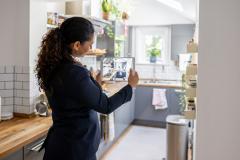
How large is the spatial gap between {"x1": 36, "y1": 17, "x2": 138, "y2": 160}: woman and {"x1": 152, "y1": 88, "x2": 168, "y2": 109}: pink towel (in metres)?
3.29

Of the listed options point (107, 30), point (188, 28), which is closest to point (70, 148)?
point (107, 30)

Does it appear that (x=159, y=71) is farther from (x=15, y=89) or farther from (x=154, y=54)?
(x=15, y=89)

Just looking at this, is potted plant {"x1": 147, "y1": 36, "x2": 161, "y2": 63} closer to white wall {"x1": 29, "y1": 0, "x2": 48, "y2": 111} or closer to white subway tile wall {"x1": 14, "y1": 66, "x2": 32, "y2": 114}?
white wall {"x1": 29, "y1": 0, "x2": 48, "y2": 111}

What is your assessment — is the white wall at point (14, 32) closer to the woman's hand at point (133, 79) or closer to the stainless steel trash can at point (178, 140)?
the woman's hand at point (133, 79)

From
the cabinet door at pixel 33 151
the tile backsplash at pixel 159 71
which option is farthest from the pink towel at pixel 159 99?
the cabinet door at pixel 33 151

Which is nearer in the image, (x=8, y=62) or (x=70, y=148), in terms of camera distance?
(x=70, y=148)

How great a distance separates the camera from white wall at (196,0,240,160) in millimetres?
1730

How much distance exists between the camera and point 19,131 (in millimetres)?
1912

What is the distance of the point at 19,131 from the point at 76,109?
83 cm

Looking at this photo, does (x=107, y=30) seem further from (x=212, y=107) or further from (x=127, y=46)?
(x=212, y=107)

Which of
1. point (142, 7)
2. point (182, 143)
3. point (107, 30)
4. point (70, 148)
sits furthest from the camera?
point (142, 7)

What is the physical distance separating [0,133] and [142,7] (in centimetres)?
401

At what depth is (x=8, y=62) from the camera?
234 centimetres

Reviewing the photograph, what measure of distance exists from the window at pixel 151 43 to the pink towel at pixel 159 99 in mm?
854
